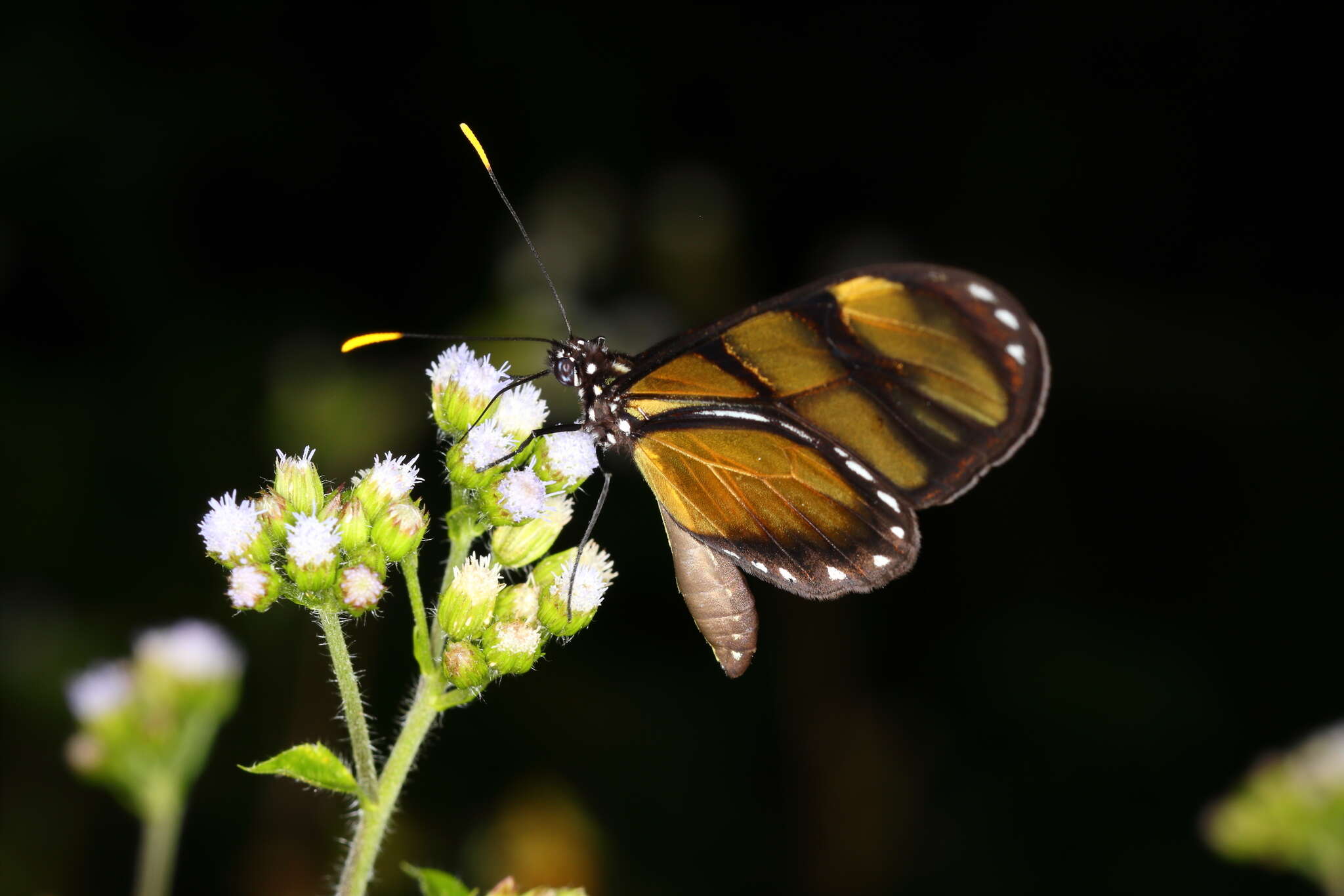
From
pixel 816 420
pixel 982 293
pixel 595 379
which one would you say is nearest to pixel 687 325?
pixel 595 379

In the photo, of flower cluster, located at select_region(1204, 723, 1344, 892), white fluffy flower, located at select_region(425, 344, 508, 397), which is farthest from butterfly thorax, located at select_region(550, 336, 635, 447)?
flower cluster, located at select_region(1204, 723, 1344, 892)

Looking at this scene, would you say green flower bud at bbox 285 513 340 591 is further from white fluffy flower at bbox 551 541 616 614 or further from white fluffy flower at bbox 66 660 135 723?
white fluffy flower at bbox 66 660 135 723

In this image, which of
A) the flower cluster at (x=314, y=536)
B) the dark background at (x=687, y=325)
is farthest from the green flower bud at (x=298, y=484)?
the dark background at (x=687, y=325)

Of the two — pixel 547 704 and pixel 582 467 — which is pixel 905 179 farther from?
pixel 582 467

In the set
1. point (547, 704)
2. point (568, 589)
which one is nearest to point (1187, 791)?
point (547, 704)

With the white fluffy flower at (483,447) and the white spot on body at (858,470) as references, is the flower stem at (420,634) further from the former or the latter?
the white spot on body at (858,470)
